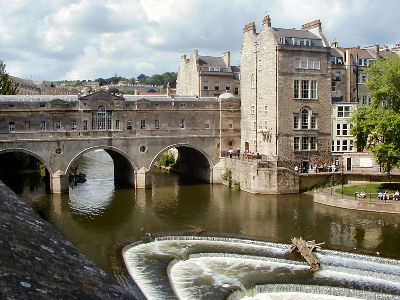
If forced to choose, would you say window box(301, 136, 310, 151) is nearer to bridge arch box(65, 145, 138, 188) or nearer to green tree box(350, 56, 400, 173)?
green tree box(350, 56, 400, 173)

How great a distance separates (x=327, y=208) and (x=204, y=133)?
17.4m

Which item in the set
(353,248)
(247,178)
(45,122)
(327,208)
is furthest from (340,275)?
(45,122)

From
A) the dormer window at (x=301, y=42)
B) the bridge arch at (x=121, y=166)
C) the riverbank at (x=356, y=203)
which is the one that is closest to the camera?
the riverbank at (x=356, y=203)

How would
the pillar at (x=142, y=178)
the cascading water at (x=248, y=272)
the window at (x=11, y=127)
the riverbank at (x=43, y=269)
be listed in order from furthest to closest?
1. the pillar at (x=142, y=178)
2. the window at (x=11, y=127)
3. the cascading water at (x=248, y=272)
4. the riverbank at (x=43, y=269)

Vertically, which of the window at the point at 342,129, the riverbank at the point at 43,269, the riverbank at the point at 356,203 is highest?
the window at the point at 342,129

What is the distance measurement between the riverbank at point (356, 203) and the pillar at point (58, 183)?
23.1 m

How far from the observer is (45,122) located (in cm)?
4497

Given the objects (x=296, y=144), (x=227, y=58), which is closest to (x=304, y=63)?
(x=296, y=144)

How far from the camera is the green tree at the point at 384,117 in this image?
3803 centimetres

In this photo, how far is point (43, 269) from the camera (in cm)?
439

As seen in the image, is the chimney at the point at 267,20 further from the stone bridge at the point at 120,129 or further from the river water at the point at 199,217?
the river water at the point at 199,217

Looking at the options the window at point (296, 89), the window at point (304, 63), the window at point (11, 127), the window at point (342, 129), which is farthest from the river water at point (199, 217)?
the window at point (304, 63)

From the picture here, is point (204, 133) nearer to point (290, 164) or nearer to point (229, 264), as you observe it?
point (290, 164)

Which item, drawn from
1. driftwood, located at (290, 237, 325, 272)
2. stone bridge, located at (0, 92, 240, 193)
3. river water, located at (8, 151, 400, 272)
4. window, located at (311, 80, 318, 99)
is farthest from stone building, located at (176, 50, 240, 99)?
driftwood, located at (290, 237, 325, 272)
